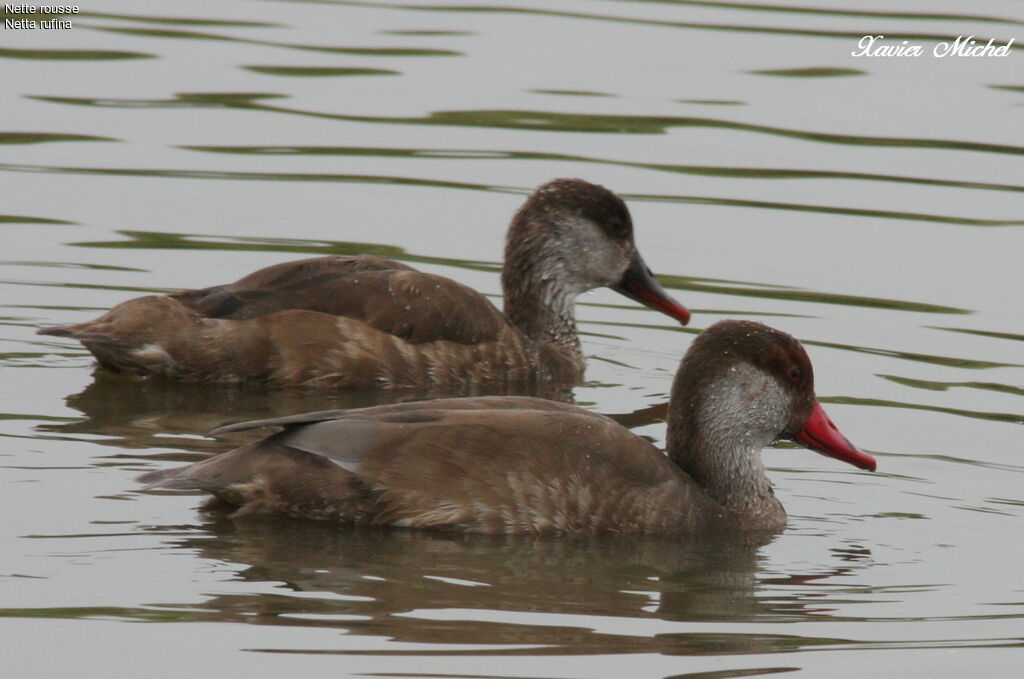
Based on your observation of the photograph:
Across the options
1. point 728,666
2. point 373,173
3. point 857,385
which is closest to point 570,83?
point 373,173

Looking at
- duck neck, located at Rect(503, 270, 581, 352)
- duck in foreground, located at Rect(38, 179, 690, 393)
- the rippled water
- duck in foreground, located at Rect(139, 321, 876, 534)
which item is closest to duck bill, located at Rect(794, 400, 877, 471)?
the rippled water

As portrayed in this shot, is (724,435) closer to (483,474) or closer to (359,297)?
(483,474)

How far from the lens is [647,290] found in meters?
13.7

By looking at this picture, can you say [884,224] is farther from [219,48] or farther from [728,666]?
[728,666]

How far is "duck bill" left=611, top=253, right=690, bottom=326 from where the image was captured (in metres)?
13.5

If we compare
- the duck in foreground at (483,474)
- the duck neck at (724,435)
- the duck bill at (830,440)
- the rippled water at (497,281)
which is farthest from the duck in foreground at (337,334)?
the duck bill at (830,440)

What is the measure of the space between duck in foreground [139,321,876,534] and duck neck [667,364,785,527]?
0.01m

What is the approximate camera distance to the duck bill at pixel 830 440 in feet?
34.1

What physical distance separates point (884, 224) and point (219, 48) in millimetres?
6499

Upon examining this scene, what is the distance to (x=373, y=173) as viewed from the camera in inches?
641

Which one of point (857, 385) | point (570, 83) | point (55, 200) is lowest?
point (857, 385)

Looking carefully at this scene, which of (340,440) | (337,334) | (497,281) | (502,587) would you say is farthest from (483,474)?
(497,281)

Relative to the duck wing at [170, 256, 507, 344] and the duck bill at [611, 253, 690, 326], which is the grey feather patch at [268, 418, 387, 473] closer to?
the duck wing at [170, 256, 507, 344]

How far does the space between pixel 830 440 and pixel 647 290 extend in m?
3.42
